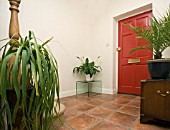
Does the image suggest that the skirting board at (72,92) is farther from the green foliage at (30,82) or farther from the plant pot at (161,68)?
the green foliage at (30,82)

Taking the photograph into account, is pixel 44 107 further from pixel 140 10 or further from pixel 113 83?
pixel 140 10

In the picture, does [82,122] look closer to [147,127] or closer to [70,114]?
[70,114]

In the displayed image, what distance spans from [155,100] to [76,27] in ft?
6.92

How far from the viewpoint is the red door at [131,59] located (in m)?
2.04

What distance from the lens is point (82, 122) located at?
104cm

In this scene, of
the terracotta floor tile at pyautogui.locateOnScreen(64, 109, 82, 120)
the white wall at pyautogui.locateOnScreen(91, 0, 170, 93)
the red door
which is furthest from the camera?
the white wall at pyautogui.locateOnScreen(91, 0, 170, 93)

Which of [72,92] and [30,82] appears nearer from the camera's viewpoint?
[30,82]

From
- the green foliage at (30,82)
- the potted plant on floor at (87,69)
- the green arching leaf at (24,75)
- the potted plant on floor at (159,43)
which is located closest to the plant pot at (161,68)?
the potted plant on floor at (159,43)

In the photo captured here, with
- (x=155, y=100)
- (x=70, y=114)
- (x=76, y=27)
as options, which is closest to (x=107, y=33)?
(x=76, y=27)

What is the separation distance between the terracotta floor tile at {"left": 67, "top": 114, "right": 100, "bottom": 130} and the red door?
4.78ft

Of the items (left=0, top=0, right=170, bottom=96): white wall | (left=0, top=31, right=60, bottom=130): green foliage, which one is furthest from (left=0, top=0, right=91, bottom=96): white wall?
(left=0, top=31, right=60, bottom=130): green foliage

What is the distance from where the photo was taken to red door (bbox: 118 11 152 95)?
6.68 feet

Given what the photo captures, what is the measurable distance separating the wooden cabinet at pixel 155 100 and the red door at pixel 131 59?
1.13 meters

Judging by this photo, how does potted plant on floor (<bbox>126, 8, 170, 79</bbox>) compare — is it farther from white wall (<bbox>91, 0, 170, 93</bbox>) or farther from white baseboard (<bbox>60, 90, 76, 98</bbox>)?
white baseboard (<bbox>60, 90, 76, 98</bbox>)
